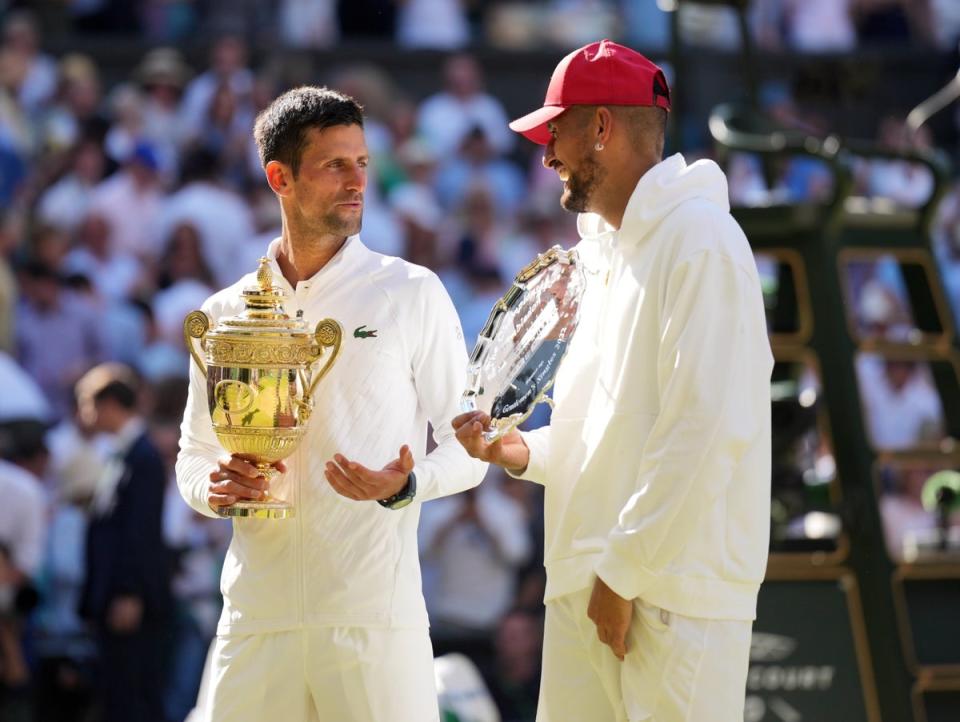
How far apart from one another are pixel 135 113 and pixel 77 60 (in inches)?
45.1

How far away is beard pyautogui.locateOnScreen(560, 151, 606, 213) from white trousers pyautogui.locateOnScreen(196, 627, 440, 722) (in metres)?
1.02

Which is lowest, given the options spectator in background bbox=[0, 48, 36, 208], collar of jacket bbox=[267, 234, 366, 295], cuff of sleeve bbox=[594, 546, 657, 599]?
cuff of sleeve bbox=[594, 546, 657, 599]

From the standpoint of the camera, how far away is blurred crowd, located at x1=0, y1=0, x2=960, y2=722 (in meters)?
8.98

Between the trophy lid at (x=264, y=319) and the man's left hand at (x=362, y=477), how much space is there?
326 mm

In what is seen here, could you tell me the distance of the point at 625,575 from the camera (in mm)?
3697

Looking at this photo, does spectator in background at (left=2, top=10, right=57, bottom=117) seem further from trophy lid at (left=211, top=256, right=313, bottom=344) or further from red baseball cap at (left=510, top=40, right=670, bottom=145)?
red baseball cap at (left=510, top=40, right=670, bottom=145)

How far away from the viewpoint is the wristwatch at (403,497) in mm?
Result: 3904

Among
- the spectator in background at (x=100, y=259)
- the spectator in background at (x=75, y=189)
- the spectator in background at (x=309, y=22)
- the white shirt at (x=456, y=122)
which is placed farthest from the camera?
→ the spectator in background at (x=309, y=22)

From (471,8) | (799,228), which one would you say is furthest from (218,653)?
(471,8)

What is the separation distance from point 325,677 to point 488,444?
2.10 feet

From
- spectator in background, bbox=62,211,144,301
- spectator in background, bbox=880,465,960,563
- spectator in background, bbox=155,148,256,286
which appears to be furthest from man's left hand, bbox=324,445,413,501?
spectator in background, bbox=62,211,144,301

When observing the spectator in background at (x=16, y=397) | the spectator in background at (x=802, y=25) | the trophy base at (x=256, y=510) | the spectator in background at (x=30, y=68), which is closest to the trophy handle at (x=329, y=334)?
the trophy base at (x=256, y=510)

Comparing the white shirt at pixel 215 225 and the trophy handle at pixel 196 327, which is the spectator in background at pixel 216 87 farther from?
the trophy handle at pixel 196 327

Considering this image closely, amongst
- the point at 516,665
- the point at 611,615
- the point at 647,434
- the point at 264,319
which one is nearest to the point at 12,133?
the point at 516,665
